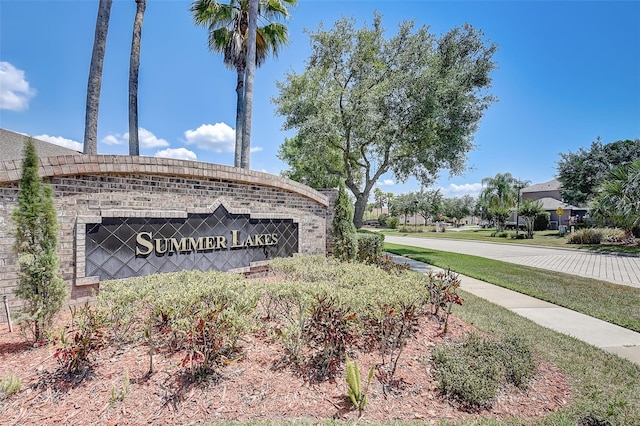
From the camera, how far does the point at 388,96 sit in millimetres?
13242

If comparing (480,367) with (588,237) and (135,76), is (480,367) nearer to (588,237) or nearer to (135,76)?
(135,76)

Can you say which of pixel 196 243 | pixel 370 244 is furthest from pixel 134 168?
pixel 370 244

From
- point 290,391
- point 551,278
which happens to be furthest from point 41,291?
point 551,278

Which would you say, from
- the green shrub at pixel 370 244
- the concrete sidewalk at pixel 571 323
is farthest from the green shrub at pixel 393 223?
the concrete sidewalk at pixel 571 323

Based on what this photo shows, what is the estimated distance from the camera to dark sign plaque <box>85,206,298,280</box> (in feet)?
17.4

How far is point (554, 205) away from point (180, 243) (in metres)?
51.3

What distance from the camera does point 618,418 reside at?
2846mm

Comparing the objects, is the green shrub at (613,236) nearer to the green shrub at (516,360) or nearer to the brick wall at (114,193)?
the green shrub at (516,360)

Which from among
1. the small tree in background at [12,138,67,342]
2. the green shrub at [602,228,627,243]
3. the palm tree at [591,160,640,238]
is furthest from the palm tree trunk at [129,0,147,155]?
the green shrub at [602,228,627,243]

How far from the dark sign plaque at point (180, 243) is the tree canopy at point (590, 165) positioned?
35524mm

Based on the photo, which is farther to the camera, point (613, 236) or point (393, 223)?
point (393, 223)

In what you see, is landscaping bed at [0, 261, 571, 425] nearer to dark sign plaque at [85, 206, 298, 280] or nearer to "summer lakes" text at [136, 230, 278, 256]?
dark sign plaque at [85, 206, 298, 280]

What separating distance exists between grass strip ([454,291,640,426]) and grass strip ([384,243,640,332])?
6.01ft

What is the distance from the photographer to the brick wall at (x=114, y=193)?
4.49 m
